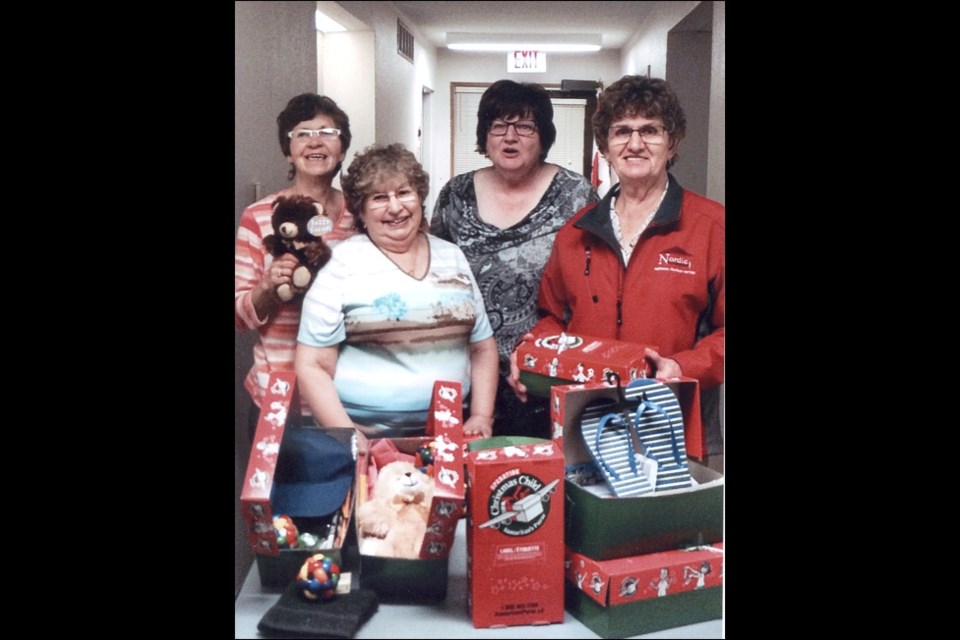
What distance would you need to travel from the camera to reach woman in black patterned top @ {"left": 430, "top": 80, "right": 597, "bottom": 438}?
228cm

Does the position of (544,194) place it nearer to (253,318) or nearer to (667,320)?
(667,320)

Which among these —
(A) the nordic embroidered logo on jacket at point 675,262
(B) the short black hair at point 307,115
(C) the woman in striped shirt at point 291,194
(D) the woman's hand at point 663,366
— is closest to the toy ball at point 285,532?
(C) the woman in striped shirt at point 291,194

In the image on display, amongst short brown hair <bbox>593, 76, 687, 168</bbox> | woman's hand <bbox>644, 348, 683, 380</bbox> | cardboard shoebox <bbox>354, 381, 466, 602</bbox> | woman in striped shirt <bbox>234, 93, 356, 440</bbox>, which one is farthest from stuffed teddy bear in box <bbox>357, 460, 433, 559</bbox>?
short brown hair <bbox>593, 76, 687, 168</bbox>

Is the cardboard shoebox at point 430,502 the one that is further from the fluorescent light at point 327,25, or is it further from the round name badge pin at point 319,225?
the fluorescent light at point 327,25

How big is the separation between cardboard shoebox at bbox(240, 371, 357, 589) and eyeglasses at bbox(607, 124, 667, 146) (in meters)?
0.94

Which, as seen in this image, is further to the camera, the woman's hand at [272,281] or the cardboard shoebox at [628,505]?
the woman's hand at [272,281]

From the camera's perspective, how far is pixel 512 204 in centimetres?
229

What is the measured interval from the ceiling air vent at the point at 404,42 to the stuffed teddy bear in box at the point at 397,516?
3.33 ft

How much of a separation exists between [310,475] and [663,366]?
33.5 inches

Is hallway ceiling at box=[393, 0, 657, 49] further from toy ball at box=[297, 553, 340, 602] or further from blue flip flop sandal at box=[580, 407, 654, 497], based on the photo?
toy ball at box=[297, 553, 340, 602]

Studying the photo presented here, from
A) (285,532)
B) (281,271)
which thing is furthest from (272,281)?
(285,532)

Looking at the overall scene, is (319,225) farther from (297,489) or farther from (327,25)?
(297,489)

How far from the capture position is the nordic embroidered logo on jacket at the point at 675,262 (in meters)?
2.21

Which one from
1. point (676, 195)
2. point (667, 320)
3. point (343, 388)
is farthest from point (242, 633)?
point (676, 195)
